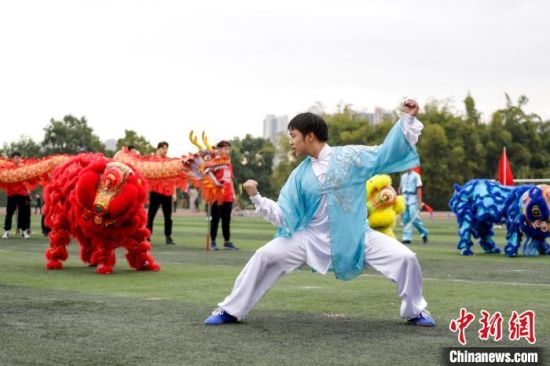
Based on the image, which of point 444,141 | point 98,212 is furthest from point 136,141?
point 98,212

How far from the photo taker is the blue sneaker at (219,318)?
21.9ft

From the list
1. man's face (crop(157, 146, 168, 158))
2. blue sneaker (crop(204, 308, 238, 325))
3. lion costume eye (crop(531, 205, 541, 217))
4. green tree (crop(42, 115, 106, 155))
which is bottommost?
blue sneaker (crop(204, 308, 238, 325))

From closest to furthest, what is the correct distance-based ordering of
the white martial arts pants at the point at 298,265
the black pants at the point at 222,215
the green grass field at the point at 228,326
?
the green grass field at the point at 228,326 → the white martial arts pants at the point at 298,265 → the black pants at the point at 222,215

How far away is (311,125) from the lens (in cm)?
702

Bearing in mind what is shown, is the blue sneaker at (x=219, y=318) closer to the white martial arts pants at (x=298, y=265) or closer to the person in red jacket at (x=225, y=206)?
the white martial arts pants at (x=298, y=265)

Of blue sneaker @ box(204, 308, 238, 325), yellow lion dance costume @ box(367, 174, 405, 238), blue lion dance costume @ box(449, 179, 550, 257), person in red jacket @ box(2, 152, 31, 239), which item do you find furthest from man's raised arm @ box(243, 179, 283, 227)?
person in red jacket @ box(2, 152, 31, 239)

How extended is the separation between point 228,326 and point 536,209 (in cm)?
974

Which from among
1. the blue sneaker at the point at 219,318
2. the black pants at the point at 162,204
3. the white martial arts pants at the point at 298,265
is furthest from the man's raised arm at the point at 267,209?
the black pants at the point at 162,204

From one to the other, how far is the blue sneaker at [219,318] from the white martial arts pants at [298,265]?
4cm

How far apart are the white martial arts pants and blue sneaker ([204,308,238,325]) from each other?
42 millimetres

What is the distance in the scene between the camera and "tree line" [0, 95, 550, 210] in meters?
52.2

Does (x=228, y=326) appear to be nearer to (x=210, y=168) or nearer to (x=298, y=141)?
(x=298, y=141)

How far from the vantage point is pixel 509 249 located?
601 inches

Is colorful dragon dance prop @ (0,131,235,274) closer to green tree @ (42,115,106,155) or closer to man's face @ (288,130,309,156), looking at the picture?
man's face @ (288,130,309,156)
